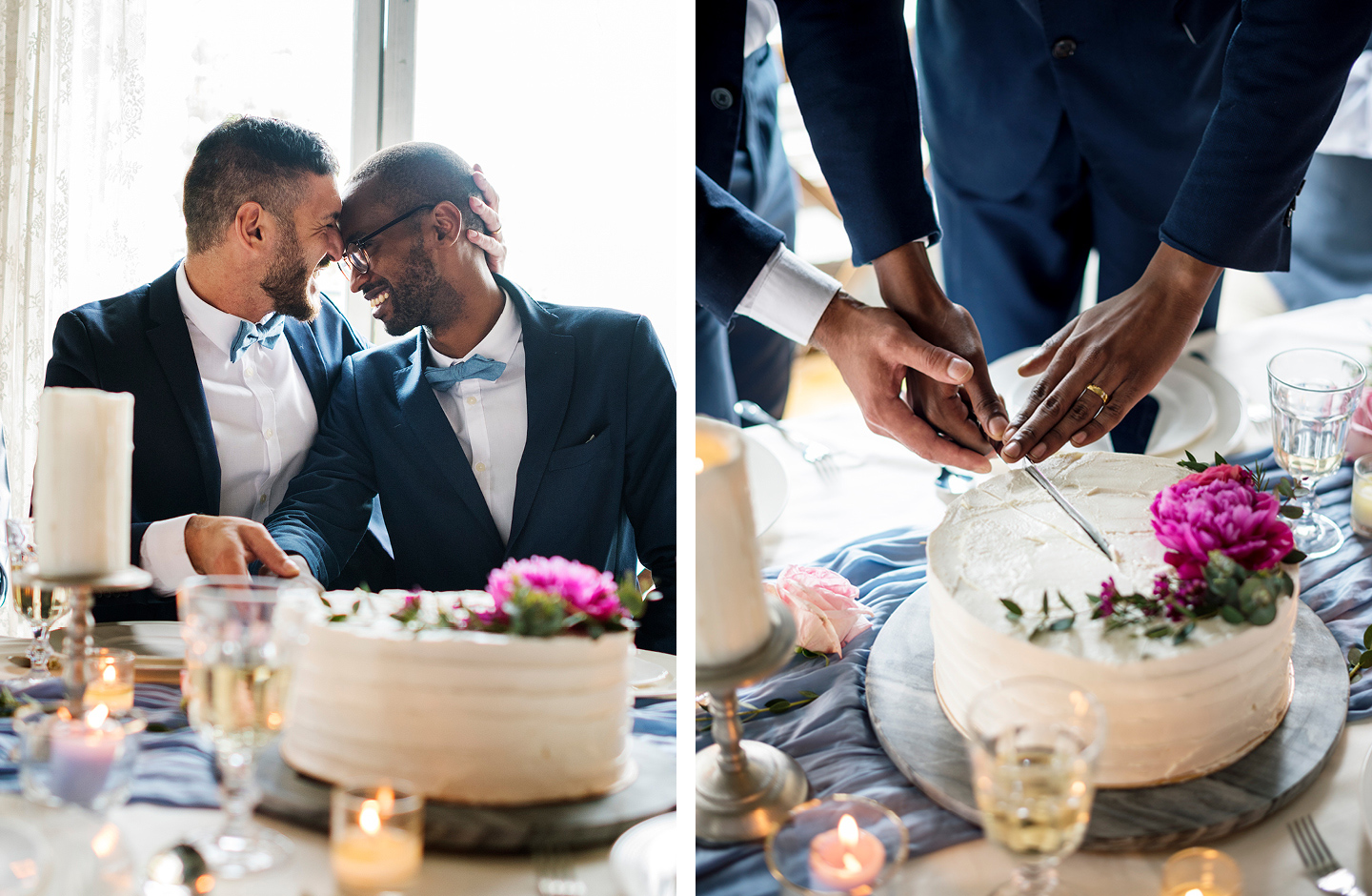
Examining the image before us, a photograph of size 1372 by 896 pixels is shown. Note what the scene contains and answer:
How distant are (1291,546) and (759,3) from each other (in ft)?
3.48

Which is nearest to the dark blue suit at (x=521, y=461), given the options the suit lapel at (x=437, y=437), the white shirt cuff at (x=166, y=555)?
the suit lapel at (x=437, y=437)

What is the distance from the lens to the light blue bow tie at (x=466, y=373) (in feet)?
3.75

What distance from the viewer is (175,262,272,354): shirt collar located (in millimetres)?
1171

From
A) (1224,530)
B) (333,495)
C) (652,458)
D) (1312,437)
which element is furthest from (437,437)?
(1312,437)

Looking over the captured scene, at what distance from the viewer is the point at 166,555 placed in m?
1.13

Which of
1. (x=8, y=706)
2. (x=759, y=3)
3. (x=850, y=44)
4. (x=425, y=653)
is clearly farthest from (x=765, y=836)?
(x=759, y=3)

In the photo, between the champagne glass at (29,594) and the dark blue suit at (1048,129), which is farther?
the dark blue suit at (1048,129)

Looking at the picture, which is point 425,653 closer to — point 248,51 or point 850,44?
point 248,51

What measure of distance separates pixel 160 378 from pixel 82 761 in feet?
1.57

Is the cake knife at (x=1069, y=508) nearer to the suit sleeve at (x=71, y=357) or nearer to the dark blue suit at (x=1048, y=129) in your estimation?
the dark blue suit at (x=1048, y=129)

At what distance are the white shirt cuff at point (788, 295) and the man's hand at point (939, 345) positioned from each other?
0.37 ft

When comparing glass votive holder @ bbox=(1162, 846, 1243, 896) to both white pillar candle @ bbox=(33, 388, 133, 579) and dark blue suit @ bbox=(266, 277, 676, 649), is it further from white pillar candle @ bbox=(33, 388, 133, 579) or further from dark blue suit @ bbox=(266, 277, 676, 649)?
white pillar candle @ bbox=(33, 388, 133, 579)

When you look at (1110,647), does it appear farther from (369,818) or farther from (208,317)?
(208,317)

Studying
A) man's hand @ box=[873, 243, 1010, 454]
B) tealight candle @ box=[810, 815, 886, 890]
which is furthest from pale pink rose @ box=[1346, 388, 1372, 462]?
tealight candle @ box=[810, 815, 886, 890]
